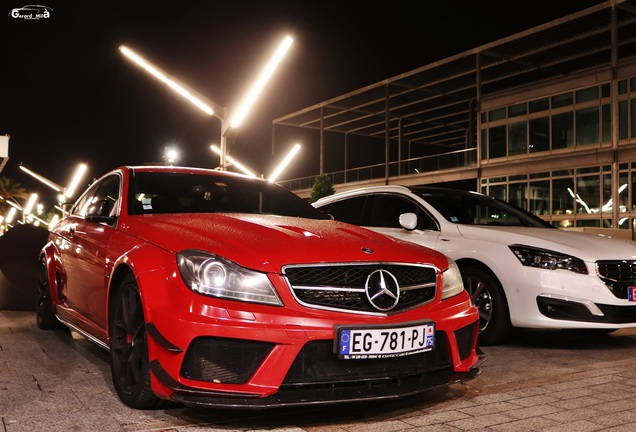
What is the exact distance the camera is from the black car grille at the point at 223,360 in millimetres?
3072

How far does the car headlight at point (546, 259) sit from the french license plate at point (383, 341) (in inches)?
98.0

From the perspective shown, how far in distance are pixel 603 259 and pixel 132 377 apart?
4.01 m

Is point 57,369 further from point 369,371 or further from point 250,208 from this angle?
point 369,371

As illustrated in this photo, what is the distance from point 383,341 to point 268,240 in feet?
2.72

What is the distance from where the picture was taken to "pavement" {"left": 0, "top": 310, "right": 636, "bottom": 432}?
10.8 ft

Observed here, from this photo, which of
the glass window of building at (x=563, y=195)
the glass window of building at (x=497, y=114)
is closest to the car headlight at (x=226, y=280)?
the glass window of building at (x=563, y=195)

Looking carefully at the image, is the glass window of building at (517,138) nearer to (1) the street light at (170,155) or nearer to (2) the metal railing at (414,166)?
(2) the metal railing at (414,166)

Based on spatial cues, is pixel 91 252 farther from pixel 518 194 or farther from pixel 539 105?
pixel 539 105

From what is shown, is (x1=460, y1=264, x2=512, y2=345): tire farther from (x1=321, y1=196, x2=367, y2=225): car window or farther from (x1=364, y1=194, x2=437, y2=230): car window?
(x1=321, y1=196, x2=367, y2=225): car window

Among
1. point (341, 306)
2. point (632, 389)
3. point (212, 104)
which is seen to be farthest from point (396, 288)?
point (212, 104)

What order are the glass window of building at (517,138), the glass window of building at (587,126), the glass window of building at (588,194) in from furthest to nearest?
1. the glass window of building at (517,138)
2. the glass window of building at (587,126)
3. the glass window of building at (588,194)

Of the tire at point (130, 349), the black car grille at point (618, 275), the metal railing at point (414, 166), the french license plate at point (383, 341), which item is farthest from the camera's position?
the metal railing at point (414, 166)

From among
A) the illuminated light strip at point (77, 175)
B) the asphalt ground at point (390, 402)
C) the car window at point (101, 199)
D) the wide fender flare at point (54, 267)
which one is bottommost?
the asphalt ground at point (390, 402)

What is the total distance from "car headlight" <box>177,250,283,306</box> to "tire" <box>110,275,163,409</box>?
0.46 m
